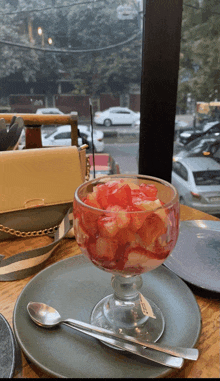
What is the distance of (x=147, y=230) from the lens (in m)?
0.37

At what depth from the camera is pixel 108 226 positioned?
1.21 ft

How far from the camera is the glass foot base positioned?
1.35 feet

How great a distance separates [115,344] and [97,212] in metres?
0.17

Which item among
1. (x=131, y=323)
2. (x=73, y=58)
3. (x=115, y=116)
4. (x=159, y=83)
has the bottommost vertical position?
(x=131, y=323)

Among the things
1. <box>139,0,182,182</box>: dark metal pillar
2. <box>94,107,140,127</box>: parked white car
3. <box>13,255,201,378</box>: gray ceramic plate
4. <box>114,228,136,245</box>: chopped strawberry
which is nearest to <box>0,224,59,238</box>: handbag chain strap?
<box>13,255,201,378</box>: gray ceramic plate

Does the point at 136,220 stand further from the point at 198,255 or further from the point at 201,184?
the point at 201,184

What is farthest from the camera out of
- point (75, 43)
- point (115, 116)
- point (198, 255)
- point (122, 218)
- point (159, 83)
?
point (115, 116)

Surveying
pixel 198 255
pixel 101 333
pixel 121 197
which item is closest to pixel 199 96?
pixel 198 255

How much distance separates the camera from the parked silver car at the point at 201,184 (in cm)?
150

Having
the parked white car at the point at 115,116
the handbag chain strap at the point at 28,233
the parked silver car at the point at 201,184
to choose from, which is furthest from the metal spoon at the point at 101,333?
Answer: the parked silver car at the point at 201,184

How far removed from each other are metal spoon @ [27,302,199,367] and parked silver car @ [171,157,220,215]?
116 cm

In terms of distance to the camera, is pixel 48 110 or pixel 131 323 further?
pixel 48 110

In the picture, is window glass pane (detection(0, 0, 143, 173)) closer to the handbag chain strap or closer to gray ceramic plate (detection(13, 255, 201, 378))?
the handbag chain strap

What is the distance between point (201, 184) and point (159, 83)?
722mm
